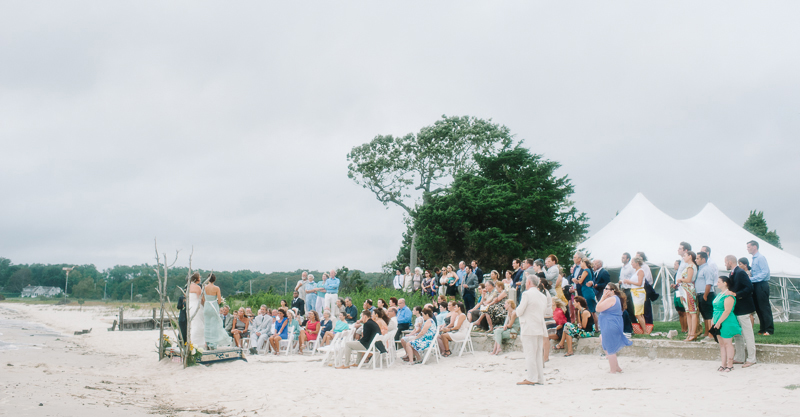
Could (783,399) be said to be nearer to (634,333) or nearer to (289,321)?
(634,333)

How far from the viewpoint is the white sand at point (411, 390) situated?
623 cm

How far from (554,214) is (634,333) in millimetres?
15960

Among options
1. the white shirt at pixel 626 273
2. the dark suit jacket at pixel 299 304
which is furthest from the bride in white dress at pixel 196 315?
the white shirt at pixel 626 273

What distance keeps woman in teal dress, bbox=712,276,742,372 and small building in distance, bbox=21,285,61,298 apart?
118m

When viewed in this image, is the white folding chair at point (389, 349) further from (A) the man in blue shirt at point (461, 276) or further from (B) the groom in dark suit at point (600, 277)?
(B) the groom in dark suit at point (600, 277)

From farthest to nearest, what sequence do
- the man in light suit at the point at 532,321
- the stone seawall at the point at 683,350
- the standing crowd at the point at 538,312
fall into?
the man in light suit at the point at 532,321
the standing crowd at the point at 538,312
the stone seawall at the point at 683,350

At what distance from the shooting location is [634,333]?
9.72m

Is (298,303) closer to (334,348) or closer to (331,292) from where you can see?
(331,292)

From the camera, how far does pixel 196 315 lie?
11078mm

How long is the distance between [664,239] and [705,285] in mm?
9805

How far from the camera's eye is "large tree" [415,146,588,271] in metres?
23.1

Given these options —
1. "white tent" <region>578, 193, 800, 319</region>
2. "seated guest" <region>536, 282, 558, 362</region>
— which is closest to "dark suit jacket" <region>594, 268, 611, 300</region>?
"seated guest" <region>536, 282, 558, 362</region>

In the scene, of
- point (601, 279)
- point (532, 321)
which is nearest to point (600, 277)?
point (601, 279)

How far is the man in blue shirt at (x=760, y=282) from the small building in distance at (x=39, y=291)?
117700 mm
